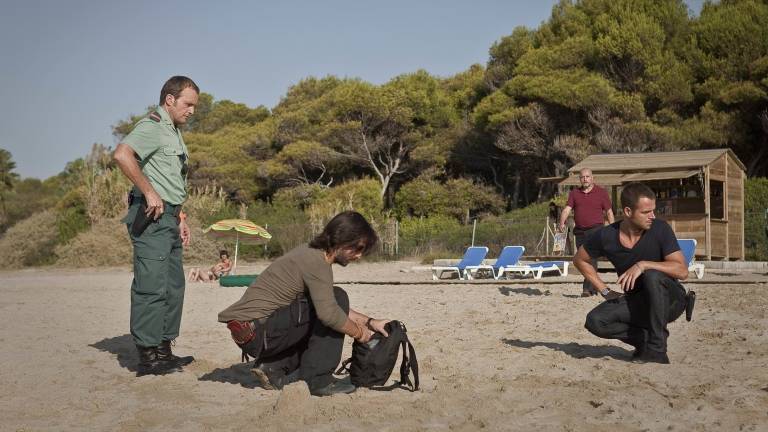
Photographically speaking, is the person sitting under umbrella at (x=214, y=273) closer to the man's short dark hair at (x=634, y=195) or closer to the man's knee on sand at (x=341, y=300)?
the man's knee on sand at (x=341, y=300)

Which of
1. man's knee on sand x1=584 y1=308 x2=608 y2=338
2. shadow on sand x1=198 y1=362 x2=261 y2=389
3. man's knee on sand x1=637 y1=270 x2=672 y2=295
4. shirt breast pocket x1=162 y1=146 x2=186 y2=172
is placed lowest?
shadow on sand x1=198 y1=362 x2=261 y2=389

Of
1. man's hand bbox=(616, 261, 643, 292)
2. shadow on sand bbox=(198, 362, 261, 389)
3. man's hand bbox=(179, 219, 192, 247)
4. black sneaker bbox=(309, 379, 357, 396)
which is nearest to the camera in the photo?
black sneaker bbox=(309, 379, 357, 396)

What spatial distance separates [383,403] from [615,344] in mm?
2661

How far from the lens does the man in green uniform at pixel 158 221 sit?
5.71m

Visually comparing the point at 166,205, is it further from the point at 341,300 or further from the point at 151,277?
the point at 341,300

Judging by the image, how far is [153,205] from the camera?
5535 millimetres

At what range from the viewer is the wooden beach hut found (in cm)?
1905

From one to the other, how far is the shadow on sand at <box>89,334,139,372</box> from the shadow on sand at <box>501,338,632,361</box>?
2959 millimetres

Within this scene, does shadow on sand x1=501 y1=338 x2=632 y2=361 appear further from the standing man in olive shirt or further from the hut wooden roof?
the hut wooden roof

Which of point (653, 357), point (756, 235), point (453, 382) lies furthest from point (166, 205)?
point (756, 235)

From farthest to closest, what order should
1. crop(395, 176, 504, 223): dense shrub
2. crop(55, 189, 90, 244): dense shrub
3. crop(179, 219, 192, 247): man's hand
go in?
crop(395, 176, 504, 223): dense shrub
crop(55, 189, 90, 244): dense shrub
crop(179, 219, 192, 247): man's hand

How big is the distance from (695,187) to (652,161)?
168cm

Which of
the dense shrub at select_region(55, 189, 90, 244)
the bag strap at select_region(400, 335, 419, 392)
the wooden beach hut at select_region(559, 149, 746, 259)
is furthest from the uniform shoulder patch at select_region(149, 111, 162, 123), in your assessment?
the dense shrub at select_region(55, 189, 90, 244)

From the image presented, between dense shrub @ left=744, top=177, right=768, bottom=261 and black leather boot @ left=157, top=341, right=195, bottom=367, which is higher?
dense shrub @ left=744, top=177, right=768, bottom=261
